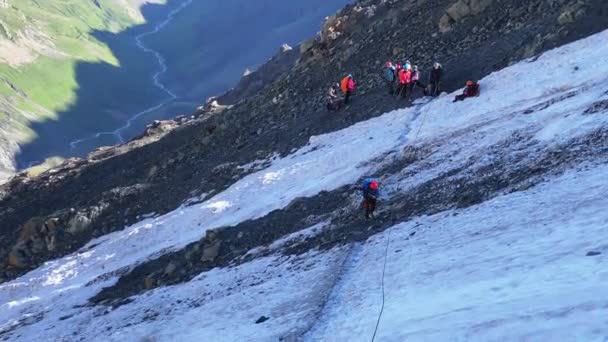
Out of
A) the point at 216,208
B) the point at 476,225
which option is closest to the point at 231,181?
the point at 216,208

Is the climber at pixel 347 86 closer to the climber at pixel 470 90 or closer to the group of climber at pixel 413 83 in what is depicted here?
the group of climber at pixel 413 83

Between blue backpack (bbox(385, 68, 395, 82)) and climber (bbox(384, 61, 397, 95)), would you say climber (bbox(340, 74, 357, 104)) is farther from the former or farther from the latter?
blue backpack (bbox(385, 68, 395, 82))

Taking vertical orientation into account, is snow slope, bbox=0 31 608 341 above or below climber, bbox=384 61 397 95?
below

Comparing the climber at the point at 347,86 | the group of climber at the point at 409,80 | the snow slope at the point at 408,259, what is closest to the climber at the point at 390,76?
the group of climber at the point at 409,80

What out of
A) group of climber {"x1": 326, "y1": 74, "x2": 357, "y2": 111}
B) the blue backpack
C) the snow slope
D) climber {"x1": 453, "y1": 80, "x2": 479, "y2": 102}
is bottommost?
the snow slope

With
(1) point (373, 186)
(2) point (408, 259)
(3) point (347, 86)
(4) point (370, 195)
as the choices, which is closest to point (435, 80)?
(3) point (347, 86)

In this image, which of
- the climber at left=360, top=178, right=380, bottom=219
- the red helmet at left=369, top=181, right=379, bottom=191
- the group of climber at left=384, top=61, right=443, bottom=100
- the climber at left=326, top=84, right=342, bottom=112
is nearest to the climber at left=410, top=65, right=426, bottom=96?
the group of climber at left=384, top=61, right=443, bottom=100
